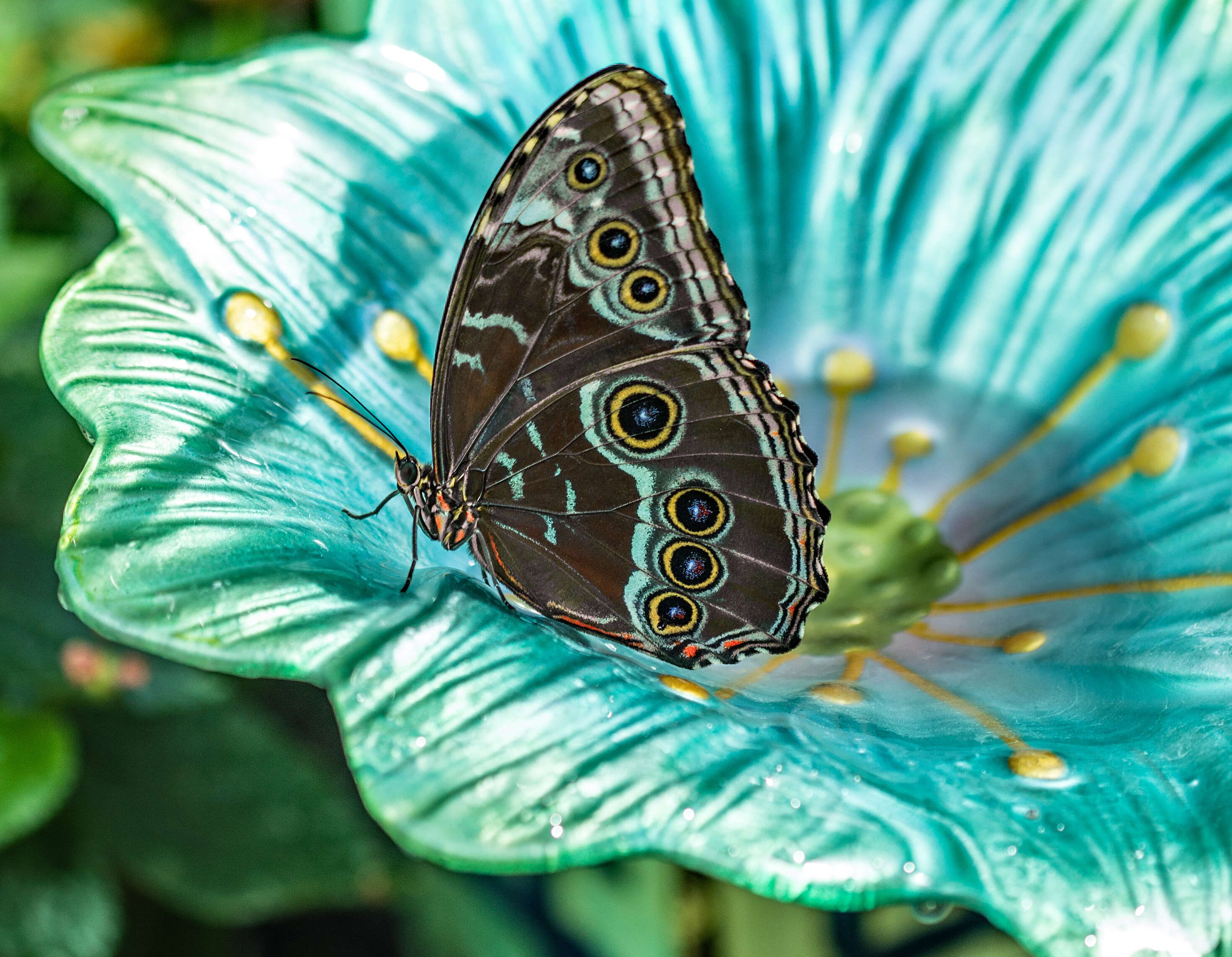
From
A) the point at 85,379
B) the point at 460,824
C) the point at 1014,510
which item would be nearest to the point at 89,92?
the point at 85,379

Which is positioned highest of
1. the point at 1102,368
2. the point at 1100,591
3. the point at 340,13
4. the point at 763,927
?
the point at 340,13

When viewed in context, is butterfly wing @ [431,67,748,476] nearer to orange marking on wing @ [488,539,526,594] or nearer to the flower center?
orange marking on wing @ [488,539,526,594]

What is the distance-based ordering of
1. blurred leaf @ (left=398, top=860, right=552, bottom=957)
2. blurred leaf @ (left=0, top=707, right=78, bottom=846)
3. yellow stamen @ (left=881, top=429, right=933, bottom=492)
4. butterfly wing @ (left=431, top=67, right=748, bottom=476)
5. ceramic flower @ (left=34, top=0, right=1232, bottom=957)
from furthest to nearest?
blurred leaf @ (left=398, top=860, right=552, bottom=957) → blurred leaf @ (left=0, top=707, right=78, bottom=846) → yellow stamen @ (left=881, top=429, right=933, bottom=492) → butterfly wing @ (left=431, top=67, right=748, bottom=476) → ceramic flower @ (left=34, top=0, right=1232, bottom=957)

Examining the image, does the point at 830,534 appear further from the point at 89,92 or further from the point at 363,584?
the point at 89,92

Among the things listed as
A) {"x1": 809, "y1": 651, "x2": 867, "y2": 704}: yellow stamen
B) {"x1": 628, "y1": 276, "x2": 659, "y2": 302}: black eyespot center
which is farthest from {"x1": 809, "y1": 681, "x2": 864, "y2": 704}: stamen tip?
{"x1": 628, "y1": 276, "x2": 659, "y2": 302}: black eyespot center

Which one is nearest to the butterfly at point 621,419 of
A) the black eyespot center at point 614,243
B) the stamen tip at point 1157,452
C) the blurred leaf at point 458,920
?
the black eyespot center at point 614,243

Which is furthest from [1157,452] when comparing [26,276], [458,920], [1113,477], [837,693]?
[26,276]

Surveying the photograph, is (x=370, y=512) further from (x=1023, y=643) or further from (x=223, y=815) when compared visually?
(x=223, y=815)
